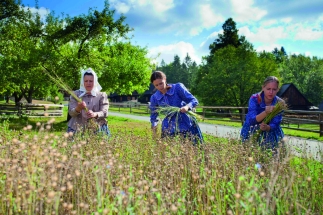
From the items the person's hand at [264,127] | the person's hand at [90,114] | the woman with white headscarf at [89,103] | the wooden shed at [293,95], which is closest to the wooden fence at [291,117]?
the woman with white headscarf at [89,103]

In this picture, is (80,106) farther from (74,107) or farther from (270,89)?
(270,89)

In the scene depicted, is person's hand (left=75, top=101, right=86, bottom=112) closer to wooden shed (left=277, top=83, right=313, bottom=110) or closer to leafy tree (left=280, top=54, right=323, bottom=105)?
wooden shed (left=277, top=83, right=313, bottom=110)

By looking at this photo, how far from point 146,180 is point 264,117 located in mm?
2513

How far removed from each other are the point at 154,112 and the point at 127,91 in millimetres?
15201

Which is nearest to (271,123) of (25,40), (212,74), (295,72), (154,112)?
(154,112)

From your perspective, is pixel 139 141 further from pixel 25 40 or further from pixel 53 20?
pixel 53 20

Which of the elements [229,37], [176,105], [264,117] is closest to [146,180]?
[176,105]

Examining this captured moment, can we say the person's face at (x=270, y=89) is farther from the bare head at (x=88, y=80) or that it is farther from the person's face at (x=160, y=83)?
the bare head at (x=88, y=80)

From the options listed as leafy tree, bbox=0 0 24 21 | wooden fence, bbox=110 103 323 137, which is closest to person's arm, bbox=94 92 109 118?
Answer: wooden fence, bbox=110 103 323 137

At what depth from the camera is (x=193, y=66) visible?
11619 centimetres

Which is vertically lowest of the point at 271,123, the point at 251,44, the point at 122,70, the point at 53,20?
the point at 271,123

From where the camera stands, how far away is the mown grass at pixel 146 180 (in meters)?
2.31

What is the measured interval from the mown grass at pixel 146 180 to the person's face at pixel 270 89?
37.8 inches

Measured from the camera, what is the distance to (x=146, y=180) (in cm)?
304
